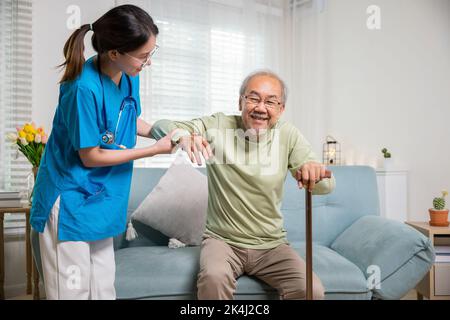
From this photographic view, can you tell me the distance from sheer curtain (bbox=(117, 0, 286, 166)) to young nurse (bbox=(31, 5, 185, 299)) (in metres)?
1.76

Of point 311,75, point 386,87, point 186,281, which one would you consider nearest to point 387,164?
point 386,87

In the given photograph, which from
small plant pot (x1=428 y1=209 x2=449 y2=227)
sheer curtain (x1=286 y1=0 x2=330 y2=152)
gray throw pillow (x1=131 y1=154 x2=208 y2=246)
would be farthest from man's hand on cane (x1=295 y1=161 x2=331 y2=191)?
sheer curtain (x1=286 y1=0 x2=330 y2=152)

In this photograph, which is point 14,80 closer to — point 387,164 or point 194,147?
point 194,147

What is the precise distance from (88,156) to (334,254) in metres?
1.27

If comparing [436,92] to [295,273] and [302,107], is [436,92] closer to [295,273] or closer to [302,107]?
[302,107]

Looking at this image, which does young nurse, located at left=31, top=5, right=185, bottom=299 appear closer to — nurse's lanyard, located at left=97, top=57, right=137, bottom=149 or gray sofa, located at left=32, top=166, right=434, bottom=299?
nurse's lanyard, located at left=97, top=57, right=137, bottom=149

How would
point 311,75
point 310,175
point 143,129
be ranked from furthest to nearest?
point 311,75 → point 143,129 → point 310,175

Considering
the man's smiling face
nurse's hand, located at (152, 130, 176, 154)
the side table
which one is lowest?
the side table

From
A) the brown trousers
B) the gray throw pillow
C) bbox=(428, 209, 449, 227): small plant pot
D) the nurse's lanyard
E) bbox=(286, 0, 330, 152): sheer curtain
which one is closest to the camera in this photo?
the nurse's lanyard

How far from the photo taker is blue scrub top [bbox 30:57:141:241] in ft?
3.80

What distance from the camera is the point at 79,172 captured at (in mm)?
1216

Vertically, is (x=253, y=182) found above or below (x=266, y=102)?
below

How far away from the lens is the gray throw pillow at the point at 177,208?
208cm
